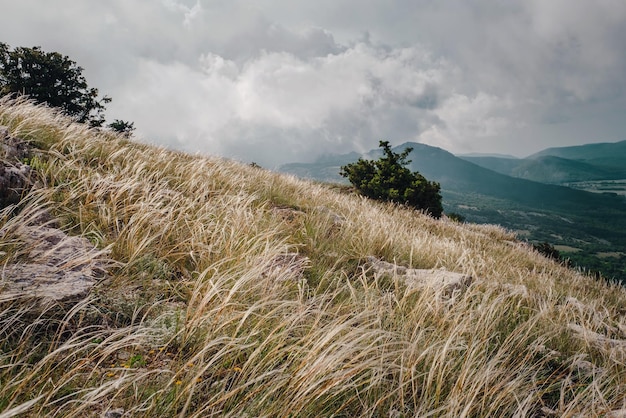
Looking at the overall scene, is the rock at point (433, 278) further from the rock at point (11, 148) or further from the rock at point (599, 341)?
the rock at point (11, 148)

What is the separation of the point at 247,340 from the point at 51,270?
1305 millimetres

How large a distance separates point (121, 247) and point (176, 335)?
1294 millimetres

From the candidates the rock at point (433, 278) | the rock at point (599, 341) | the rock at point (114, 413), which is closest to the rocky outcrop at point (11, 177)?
the rock at point (114, 413)

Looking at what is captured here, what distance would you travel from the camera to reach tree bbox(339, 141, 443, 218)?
21.3 meters

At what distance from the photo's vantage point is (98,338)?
174 cm

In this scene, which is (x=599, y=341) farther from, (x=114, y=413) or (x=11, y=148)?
(x=11, y=148)

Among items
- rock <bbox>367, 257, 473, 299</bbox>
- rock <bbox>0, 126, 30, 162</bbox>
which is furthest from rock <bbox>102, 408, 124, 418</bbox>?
rock <bbox>0, 126, 30, 162</bbox>

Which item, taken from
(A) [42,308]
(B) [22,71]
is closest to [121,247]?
(A) [42,308]

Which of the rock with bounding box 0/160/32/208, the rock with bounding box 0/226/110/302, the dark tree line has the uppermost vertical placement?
the dark tree line

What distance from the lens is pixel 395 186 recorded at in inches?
866

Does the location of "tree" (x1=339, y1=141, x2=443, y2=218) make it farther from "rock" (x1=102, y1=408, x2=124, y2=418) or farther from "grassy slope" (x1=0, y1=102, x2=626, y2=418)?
"rock" (x1=102, y1=408, x2=124, y2=418)

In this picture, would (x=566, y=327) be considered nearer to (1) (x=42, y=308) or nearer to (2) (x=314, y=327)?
(2) (x=314, y=327)

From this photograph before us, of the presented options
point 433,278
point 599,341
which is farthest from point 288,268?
point 599,341

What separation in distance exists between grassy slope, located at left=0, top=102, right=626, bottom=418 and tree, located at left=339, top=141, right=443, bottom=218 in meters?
17.2
